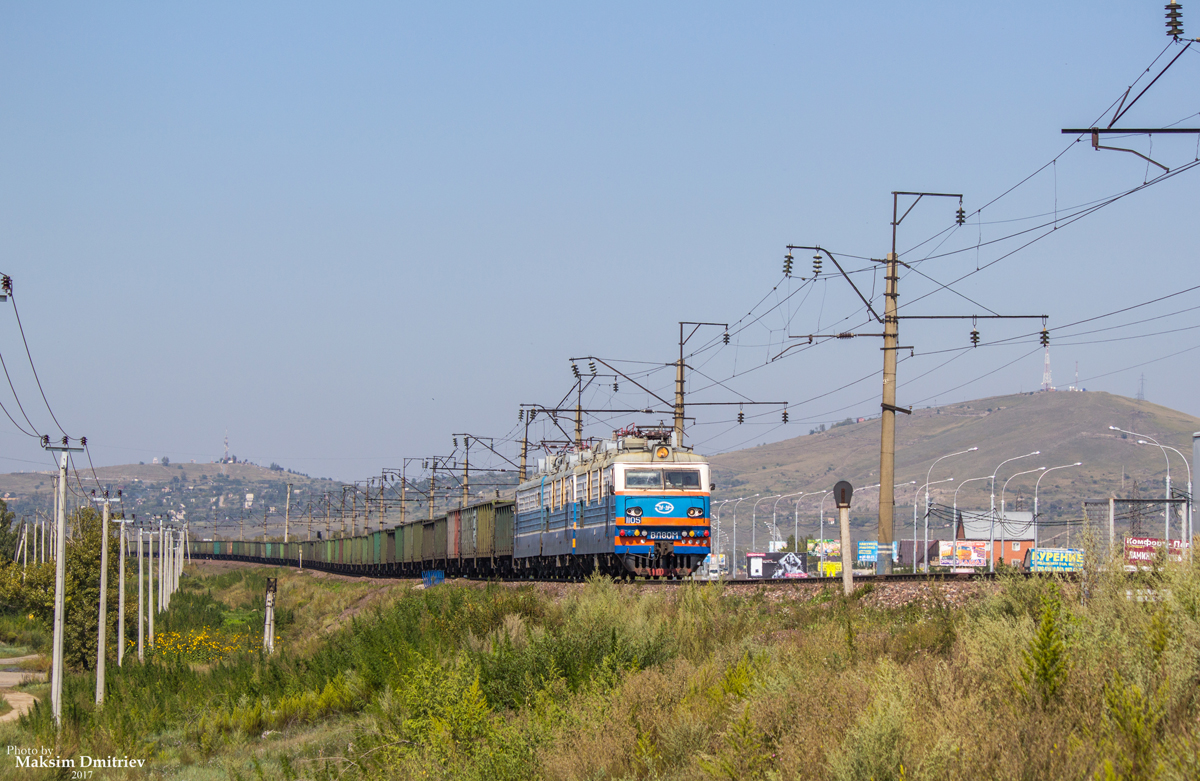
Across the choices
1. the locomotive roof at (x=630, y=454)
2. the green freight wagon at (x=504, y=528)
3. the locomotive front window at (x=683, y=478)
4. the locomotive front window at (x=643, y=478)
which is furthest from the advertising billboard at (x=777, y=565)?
the locomotive front window at (x=643, y=478)

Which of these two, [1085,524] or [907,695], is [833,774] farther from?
[1085,524]

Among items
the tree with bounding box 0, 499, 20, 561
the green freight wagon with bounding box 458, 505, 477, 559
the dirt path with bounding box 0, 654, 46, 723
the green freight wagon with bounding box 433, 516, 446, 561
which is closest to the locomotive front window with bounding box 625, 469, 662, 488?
the dirt path with bounding box 0, 654, 46, 723

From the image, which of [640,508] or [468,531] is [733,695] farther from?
[468,531]

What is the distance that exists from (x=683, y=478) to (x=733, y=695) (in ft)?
65.4

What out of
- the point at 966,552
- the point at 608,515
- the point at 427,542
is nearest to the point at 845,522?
the point at 608,515

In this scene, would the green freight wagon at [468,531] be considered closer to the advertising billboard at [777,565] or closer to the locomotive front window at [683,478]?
the advertising billboard at [777,565]

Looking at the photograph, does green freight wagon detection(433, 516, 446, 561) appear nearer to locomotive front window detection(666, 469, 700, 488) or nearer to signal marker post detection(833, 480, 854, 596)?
locomotive front window detection(666, 469, 700, 488)

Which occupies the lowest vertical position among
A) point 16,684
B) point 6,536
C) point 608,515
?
point 16,684

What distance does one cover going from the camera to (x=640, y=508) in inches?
1153

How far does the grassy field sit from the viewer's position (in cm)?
737

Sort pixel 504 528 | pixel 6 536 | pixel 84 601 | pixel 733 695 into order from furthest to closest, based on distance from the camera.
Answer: pixel 6 536
pixel 84 601
pixel 504 528
pixel 733 695

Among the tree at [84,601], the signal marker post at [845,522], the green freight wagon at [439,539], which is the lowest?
the tree at [84,601]

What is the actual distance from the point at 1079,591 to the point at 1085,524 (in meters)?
1.07

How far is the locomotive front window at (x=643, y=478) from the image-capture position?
96.4ft
